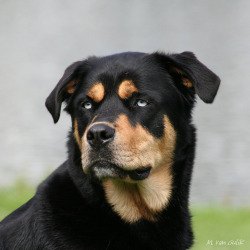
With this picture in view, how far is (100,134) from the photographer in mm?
4113

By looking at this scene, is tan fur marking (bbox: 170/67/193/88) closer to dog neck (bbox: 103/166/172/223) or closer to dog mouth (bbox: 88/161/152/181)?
dog neck (bbox: 103/166/172/223)

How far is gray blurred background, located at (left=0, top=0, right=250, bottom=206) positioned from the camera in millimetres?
14250

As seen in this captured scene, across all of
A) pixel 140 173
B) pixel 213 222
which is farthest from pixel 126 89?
pixel 213 222

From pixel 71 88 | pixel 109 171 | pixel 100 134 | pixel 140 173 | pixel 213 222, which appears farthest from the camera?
pixel 213 222

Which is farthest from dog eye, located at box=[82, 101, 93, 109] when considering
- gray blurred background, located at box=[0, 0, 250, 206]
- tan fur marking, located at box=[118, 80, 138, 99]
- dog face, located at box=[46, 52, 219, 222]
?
gray blurred background, located at box=[0, 0, 250, 206]

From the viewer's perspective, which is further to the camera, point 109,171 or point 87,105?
point 87,105

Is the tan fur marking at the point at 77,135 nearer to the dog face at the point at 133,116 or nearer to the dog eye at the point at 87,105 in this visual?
the dog face at the point at 133,116

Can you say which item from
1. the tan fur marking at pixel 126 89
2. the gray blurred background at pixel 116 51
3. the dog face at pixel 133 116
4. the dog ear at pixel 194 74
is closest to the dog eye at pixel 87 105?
the dog face at pixel 133 116

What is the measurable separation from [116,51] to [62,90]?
13296 mm

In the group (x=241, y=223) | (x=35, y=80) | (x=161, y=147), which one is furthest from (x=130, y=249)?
(x=35, y=80)

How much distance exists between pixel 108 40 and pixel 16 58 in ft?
10.1

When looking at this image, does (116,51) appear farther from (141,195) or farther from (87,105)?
(141,195)

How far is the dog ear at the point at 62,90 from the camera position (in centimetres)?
456

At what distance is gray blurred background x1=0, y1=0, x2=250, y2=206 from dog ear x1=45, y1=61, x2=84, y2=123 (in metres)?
8.06
